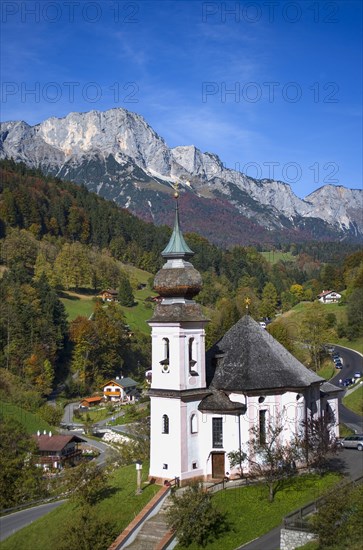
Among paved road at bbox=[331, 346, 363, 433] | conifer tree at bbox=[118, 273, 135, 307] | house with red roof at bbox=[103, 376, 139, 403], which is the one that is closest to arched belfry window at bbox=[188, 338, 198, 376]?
paved road at bbox=[331, 346, 363, 433]

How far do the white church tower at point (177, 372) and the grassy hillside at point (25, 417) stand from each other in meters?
34.8

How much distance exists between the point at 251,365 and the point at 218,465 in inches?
209

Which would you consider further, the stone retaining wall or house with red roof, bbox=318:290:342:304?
house with red roof, bbox=318:290:342:304

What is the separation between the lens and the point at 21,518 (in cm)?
3581

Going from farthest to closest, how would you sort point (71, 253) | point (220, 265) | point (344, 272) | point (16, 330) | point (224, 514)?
point (220, 265), point (344, 272), point (71, 253), point (16, 330), point (224, 514)

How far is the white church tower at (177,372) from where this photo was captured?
110ft

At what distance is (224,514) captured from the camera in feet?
97.1

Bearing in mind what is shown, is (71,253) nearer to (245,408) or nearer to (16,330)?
(16,330)

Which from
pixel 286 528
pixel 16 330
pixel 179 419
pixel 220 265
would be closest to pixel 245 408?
pixel 179 419

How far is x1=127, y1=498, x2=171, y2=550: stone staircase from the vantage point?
28484 mm

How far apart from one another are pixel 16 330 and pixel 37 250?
3850 cm

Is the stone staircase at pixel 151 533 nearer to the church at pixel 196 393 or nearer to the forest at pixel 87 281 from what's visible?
the church at pixel 196 393

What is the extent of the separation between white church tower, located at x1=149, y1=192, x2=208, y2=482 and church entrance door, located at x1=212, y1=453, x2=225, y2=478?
2.42 feet

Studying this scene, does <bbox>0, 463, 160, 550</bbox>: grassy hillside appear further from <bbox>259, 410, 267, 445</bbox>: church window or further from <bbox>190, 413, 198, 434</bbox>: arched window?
<bbox>259, 410, 267, 445</bbox>: church window
